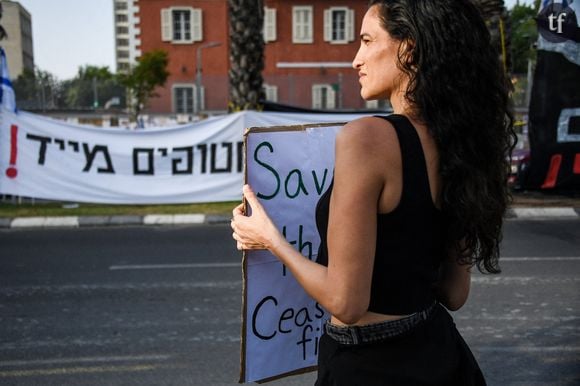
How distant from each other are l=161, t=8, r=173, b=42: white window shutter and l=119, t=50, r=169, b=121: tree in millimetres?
2573

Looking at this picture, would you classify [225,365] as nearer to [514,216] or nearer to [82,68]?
[514,216]

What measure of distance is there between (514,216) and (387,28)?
1008 centimetres

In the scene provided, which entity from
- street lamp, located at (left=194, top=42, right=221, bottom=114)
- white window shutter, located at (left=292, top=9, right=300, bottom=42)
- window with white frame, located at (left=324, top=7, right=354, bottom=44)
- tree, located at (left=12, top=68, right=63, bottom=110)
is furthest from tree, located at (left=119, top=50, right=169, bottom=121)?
window with white frame, located at (left=324, top=7, right=354, bottom=44)

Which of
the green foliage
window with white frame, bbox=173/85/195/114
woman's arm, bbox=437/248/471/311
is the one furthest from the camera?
the green foliage

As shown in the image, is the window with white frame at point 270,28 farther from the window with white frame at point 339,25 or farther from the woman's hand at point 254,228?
the woman's hand at point 254,228

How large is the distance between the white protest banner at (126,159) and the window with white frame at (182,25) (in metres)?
27.6

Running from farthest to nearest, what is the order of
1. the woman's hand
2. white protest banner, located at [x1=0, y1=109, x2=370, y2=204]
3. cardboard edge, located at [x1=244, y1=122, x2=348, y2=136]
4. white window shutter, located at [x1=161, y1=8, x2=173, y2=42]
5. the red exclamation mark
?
1. white window shutter, located at [x1=161, y1=8, x2=173, y2=42]
2. white protest banner, located at [x1=0, y1=109, x2=370, y2=204]
3. the red exclamation mark
4. cardboard edge, located at [x1=244, y1=122, x2=348, y2=136]
5. the woman's hand

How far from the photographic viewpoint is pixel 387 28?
1665 mm

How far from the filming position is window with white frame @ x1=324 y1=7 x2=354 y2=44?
1528 inches

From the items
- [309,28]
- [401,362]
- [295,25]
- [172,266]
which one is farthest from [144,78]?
[401,362]

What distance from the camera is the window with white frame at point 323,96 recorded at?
123 ft

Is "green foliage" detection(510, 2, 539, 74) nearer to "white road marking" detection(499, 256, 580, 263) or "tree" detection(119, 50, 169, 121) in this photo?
"tree" detection(119, 50, 169, 121)

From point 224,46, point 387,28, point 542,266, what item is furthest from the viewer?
point 224,46

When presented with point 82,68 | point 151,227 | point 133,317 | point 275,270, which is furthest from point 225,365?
point 82,68
